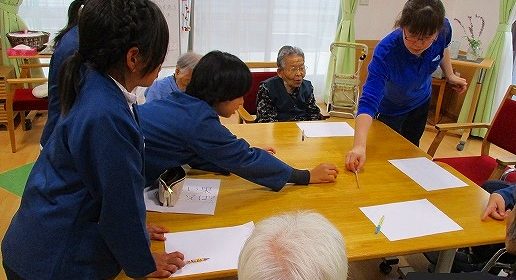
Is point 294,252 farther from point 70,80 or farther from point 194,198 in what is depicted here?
point 194,198

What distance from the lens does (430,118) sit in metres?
4.80

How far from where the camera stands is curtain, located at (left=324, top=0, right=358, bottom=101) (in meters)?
4.61

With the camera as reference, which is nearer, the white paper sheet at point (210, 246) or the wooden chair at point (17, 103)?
the white paper sheet at point (210, 246)

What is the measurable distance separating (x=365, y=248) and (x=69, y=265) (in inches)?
33.5

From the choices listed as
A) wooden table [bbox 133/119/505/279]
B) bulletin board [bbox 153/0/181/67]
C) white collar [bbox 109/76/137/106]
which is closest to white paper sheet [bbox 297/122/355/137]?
wooden table [bbox 133/119/505/279]

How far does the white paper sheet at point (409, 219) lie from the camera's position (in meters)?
1.46

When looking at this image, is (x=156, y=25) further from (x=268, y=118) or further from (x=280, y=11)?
(x=280, y=11)

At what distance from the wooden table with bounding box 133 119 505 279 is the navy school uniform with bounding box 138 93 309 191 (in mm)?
95

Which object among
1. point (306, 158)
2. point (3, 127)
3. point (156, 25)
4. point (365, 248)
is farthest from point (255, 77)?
point (3, 127)

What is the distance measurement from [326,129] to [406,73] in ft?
1.60

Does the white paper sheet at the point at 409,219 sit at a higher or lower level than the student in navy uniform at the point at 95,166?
lower

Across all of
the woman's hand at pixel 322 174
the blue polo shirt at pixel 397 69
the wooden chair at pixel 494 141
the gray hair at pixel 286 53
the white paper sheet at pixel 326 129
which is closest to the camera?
the woman's hand at pixel 322 174

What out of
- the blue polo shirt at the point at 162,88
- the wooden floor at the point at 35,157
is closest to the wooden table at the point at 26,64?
the wooden floor at the point at 35,157

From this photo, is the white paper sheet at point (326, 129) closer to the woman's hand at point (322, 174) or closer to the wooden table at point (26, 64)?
the woman's hand at point (322, 174)
